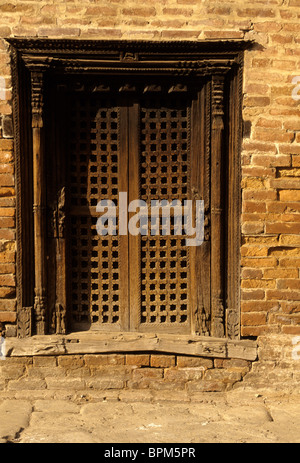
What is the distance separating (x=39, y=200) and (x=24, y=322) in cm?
103

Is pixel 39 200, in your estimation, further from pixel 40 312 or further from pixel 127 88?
A: pixel 127 88

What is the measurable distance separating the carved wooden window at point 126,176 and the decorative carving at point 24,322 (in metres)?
0.02

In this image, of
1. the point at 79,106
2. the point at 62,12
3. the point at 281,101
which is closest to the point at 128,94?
the point at 79,106

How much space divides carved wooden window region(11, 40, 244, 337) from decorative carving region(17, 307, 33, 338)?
0.7 inches

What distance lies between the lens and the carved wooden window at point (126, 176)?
14.5 feet

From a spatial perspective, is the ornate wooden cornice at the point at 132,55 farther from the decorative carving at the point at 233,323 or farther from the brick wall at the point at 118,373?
the brick wall at the point at 118,373

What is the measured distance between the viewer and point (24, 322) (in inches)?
179

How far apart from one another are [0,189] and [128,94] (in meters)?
1.34

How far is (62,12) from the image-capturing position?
4371mm

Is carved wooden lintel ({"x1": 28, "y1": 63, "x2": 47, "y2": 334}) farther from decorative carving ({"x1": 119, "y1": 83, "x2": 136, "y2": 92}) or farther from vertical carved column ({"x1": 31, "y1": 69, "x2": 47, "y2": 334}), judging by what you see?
decorative carving ({"x1": 119, "y1": 83, "x2": 136, "y2": 92})

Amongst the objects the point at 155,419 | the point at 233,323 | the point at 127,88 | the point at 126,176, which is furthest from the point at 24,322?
the point at 127,88

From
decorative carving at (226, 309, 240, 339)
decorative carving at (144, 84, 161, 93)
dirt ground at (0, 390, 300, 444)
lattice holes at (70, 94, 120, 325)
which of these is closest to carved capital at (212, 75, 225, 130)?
decorative carving at (144, 84, 161, 93)

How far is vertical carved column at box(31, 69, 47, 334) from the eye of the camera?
14.5ft

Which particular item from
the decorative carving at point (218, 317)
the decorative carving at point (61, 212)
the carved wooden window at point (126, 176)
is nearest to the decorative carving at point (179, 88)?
the carved wooden window at point (126, 176)
